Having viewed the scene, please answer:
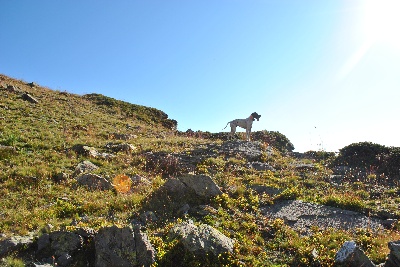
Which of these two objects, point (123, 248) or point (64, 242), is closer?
point (123, 248)

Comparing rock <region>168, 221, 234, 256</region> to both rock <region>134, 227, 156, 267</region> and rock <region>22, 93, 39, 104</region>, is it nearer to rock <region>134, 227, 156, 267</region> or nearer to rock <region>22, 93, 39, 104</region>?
rock <region>134, 227, 156, 267</region>

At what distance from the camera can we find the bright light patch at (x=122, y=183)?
12.3 m

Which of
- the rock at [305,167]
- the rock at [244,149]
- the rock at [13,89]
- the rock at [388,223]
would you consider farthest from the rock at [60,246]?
the rock at [13,89]

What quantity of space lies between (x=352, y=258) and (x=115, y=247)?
5.42 m

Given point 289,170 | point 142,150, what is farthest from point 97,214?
point 289,170

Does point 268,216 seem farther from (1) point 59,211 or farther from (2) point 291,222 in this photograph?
(1) point 59,211

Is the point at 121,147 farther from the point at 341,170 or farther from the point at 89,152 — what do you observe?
the point at 341,170

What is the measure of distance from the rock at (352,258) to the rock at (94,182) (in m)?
8.24

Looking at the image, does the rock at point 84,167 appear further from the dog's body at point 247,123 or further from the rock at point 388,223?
the dog's body at point 247,123

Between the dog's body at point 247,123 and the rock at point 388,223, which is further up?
the dog's body at point 247,123

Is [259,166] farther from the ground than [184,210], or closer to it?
farther from the ground

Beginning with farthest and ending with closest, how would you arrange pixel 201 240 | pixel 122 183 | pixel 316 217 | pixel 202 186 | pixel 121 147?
pixel 121 147 → pixel 122 183 → pixel 202 186 → pixel 316 217 → pixel 201 240

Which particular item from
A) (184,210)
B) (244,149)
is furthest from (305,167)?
(184,210)

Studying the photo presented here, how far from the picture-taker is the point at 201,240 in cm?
781
